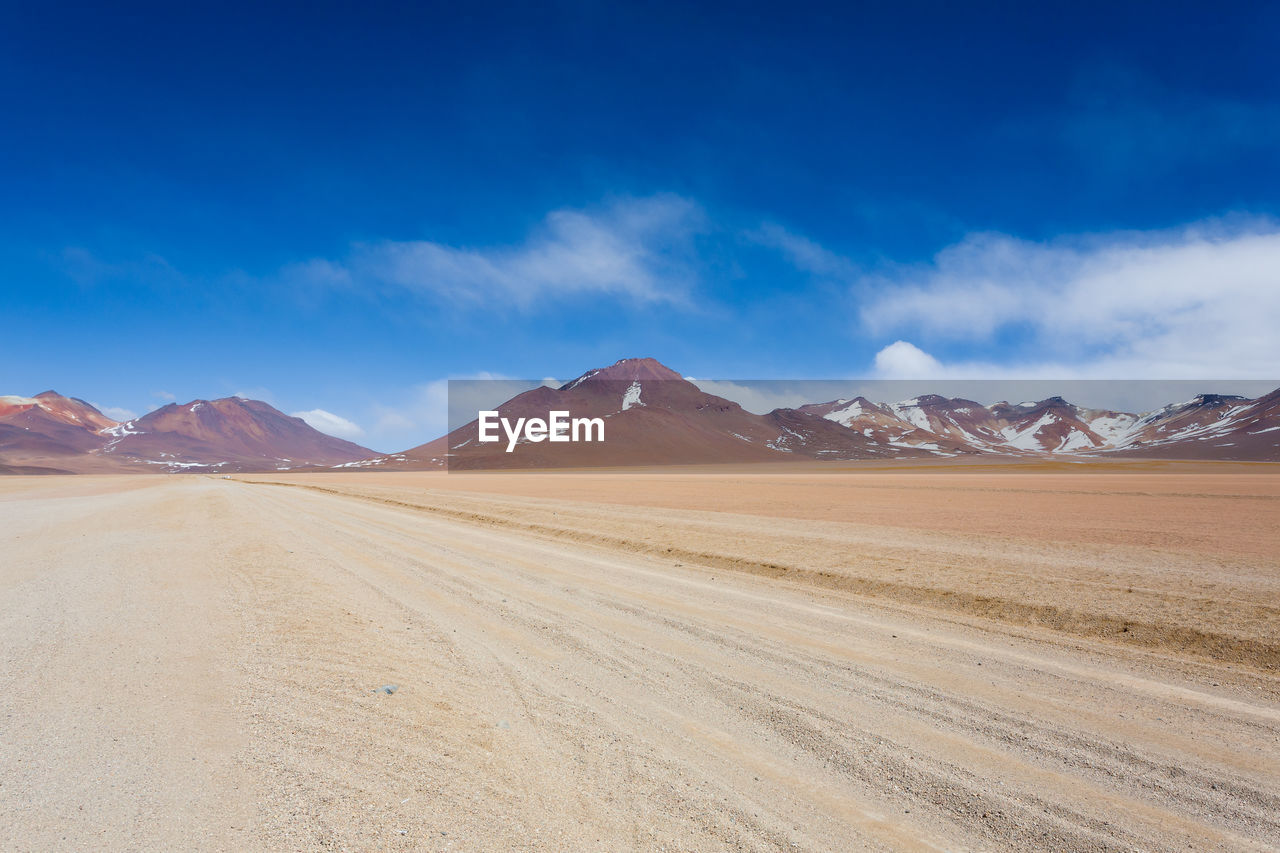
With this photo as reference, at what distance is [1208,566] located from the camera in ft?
47.7

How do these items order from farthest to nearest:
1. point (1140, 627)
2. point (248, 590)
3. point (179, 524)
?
1. point (179, 524)
2. point (248, 590)
3. point (1140, 627)

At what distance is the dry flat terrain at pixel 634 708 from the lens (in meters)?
4.01

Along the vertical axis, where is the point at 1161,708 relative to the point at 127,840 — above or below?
below

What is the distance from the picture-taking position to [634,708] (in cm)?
586

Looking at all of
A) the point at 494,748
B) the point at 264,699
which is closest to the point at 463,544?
the point at 264,699

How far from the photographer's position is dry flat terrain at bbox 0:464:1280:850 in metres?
4.01

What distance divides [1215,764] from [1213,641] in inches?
196

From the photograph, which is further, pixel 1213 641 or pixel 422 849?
pixel 1213 641

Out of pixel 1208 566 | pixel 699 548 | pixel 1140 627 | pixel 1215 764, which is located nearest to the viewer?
pixel 1215 764

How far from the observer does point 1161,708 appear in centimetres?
606

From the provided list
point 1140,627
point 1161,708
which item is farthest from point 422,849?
point 1140,627

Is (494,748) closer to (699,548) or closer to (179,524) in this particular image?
(699,548)

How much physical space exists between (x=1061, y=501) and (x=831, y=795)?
41895mm

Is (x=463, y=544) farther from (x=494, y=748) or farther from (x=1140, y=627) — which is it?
(x=1140, y=627)
